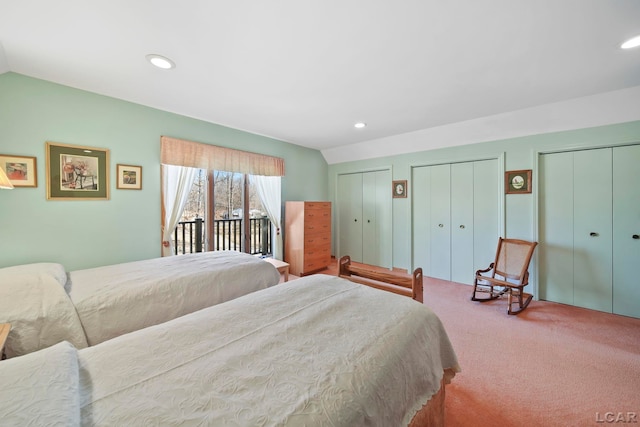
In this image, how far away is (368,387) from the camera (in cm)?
87

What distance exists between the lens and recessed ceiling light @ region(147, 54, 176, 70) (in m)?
1.91

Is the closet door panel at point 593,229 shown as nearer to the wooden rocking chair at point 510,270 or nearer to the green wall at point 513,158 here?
the green wall at point 513,158

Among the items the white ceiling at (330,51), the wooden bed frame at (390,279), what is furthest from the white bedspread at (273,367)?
the white ceiling at (330,51)

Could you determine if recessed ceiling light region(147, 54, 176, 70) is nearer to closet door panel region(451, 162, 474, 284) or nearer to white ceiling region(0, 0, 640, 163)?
white ceiling region(0, 0, 640, 163)

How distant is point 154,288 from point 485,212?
4.24m

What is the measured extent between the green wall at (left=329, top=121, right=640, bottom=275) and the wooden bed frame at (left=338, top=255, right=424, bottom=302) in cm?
244

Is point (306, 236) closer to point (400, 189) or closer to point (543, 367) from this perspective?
point (400, 189)

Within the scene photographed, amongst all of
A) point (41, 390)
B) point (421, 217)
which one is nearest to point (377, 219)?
point (421, 217)

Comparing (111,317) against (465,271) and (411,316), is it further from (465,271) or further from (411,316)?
(465,271)

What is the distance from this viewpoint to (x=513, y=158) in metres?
3.38

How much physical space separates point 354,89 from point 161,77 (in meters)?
1.84
